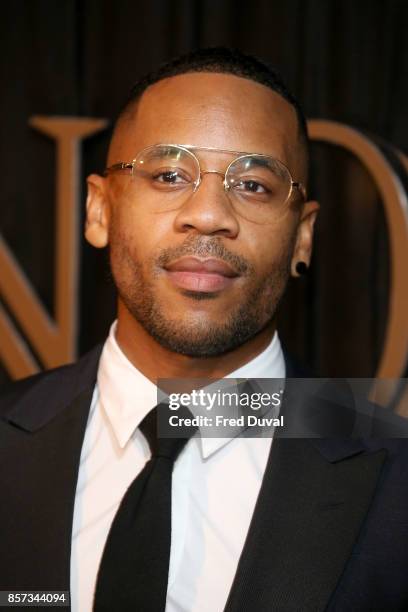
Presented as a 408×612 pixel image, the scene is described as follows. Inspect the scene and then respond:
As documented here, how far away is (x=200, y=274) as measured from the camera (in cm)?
131

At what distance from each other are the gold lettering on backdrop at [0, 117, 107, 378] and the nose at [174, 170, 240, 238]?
91 cm

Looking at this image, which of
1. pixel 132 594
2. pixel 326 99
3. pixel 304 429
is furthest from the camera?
pixel 326 99

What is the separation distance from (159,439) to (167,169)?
0.48 m

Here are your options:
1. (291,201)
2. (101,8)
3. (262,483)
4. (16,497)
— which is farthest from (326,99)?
(16,497)

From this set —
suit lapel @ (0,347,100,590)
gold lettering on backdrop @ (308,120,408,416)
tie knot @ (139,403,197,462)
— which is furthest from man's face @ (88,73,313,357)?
gold lettering on backdrop @ (308,120,408,416)

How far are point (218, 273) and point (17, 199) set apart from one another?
116 centimetres

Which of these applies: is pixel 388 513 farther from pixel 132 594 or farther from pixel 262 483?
pixel 132 594

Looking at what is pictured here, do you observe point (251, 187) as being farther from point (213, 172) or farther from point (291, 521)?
point (291, 521)

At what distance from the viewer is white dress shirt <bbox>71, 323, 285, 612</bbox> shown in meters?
1.22

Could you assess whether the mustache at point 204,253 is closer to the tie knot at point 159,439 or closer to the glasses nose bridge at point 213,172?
the glasses nose bridge at point 213,172

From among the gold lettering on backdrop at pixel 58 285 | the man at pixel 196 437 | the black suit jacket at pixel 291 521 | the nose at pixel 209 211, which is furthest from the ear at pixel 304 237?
the gold lettering on backdrop at pixel 58 285

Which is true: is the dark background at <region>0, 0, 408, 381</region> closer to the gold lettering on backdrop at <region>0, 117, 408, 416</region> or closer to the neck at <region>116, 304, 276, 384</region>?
the gold lettering on backdrop at <region>0, 117, 408, 416</region>

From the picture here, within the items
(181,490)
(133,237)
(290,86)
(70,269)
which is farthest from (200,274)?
(290,86)

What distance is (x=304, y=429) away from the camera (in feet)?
4.44
